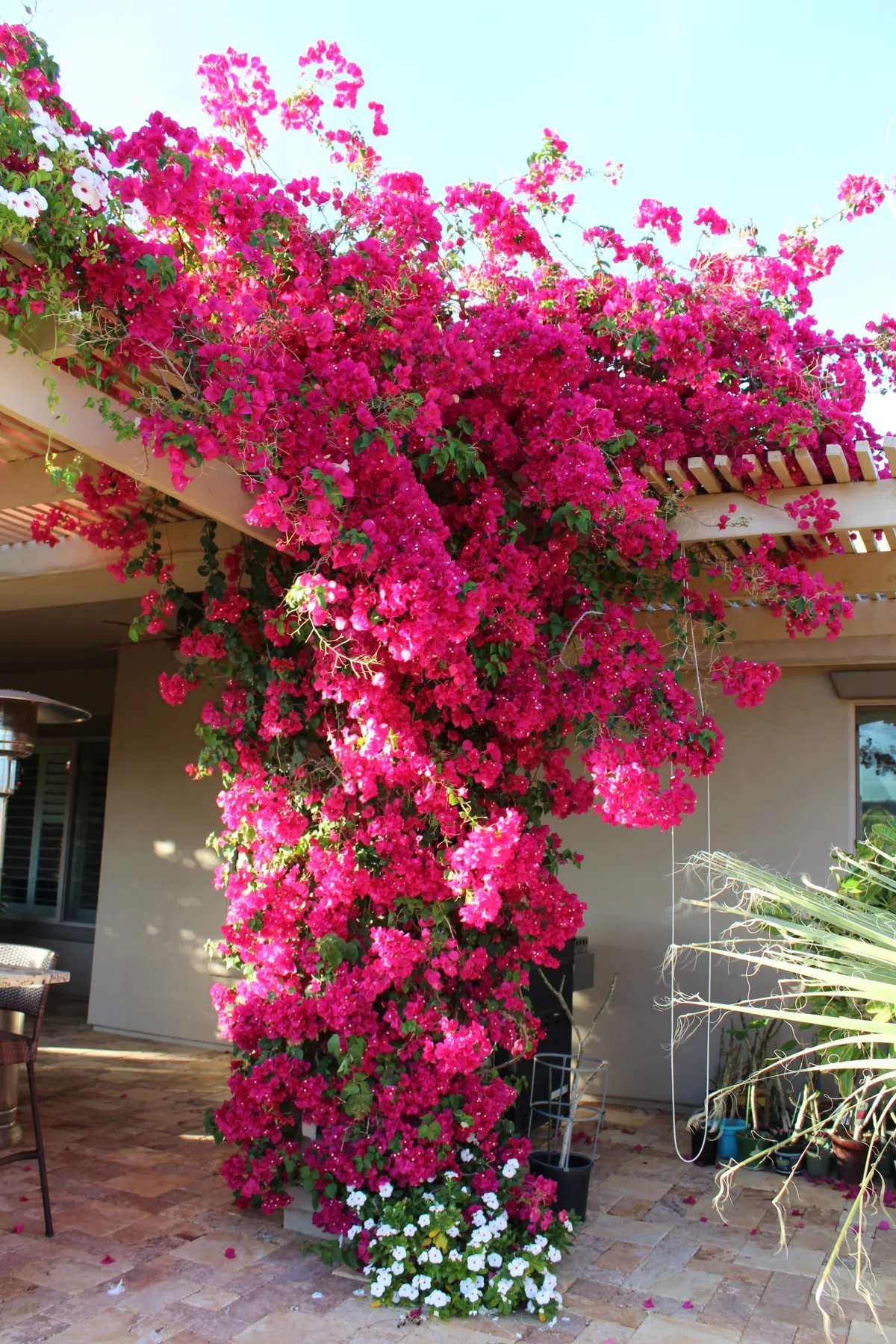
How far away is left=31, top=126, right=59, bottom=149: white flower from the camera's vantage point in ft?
8.23

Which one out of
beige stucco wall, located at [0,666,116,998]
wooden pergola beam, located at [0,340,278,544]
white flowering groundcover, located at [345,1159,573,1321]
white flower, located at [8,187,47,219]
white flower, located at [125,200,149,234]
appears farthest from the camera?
beige stucco wall, located at [0,666,116,998]

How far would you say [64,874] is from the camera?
8.95 meters

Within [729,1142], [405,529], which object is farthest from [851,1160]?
[405,529]

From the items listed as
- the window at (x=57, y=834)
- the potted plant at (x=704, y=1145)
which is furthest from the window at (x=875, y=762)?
the window at (x=57, y=834)

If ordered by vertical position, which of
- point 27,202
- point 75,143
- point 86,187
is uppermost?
point 75,143

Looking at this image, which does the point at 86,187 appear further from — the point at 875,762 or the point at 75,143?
the point at 875,762

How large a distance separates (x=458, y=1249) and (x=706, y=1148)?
2028 mm

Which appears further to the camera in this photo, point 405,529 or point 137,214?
point 405,529

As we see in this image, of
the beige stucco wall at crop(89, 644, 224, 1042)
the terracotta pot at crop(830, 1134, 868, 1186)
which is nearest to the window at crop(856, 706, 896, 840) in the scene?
the terracotta pot at crop(830, 1134, 868, 1186)

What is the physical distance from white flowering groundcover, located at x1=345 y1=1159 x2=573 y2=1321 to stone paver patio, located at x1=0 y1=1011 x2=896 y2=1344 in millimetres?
69

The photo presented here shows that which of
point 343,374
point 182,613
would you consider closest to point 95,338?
point 343,374

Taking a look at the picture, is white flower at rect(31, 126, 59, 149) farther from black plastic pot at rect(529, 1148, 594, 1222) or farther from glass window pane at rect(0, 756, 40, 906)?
glass window pane at rect(0, 756, 40, 906)

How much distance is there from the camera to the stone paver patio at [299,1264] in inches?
117

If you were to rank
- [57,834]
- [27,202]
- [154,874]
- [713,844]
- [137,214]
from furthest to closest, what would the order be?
[57,834]
[154,874]
[713,844]
[137,214]
[27,202]
